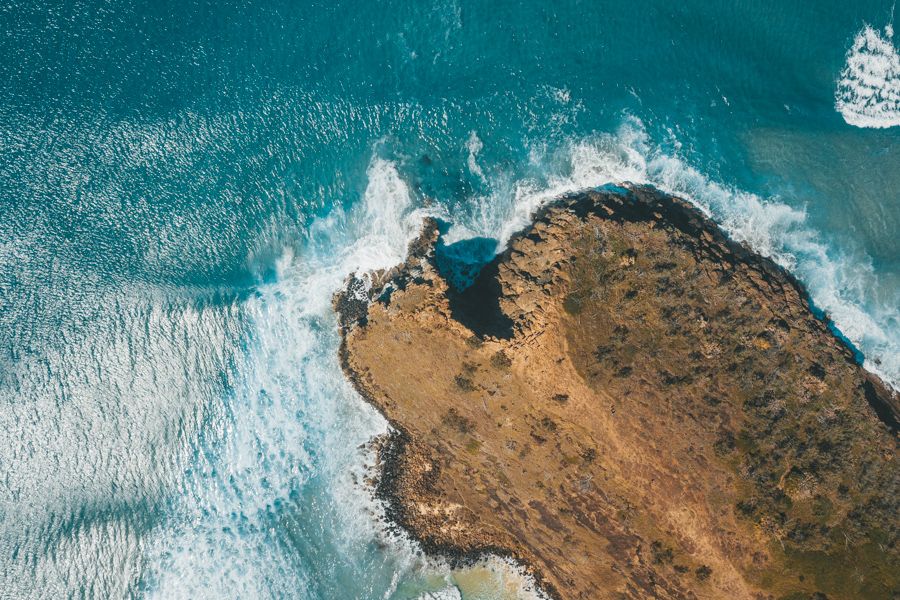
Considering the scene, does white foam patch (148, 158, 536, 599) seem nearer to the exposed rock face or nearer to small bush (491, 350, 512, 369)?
the exposed rock face

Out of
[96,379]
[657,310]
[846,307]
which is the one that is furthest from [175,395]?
[846,307]

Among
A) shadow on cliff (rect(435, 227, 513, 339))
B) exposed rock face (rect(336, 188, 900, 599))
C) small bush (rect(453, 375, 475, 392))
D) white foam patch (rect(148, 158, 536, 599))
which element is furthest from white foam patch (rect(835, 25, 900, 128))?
small bush (rect(453, 375, 475, 392))

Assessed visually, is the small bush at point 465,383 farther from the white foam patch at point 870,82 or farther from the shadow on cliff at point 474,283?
the white foam patch at point 870,82

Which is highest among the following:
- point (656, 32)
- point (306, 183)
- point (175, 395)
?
point (656, 32)

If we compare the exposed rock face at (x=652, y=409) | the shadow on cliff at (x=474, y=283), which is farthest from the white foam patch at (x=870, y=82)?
the shadow on cliff at (x=474, y=283)

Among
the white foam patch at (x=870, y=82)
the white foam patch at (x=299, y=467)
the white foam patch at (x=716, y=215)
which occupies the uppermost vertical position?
the white foam patch at (x=870, y=82)

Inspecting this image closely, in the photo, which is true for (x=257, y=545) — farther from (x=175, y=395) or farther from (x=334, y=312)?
(x=334, y=312)
